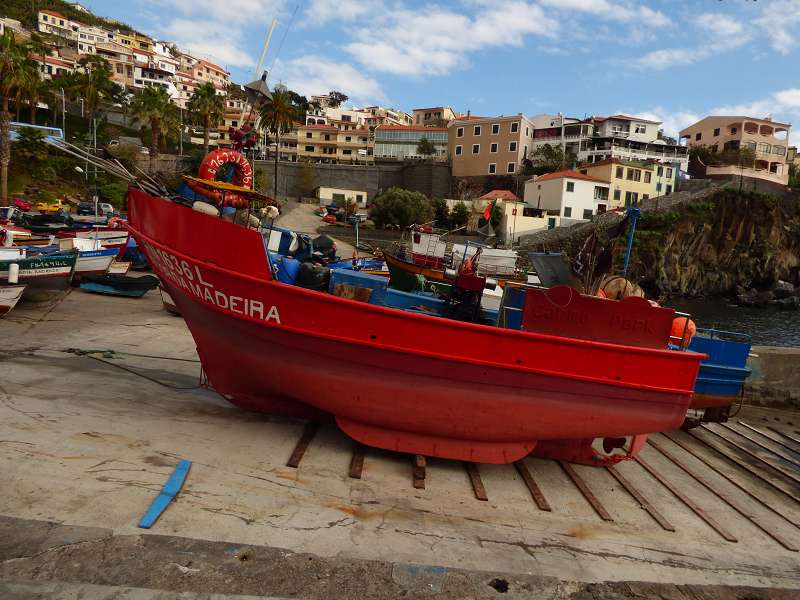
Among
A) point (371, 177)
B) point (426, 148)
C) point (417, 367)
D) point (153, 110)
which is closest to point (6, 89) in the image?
point (153, 110)

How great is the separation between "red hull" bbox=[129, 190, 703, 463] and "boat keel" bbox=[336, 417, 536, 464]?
0.01m

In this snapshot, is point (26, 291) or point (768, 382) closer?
point (768, 382)

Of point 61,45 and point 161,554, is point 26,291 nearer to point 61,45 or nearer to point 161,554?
point 161,554

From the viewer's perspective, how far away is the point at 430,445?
588 cm

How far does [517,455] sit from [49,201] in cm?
3606

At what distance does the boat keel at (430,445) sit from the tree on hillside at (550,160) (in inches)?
1716

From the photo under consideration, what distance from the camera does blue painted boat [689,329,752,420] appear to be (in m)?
8.63

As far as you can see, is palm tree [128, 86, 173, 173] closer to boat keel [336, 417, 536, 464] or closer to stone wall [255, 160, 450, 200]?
stone wall [255, 160, 450, 200]

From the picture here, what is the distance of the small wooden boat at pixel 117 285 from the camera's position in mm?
16281

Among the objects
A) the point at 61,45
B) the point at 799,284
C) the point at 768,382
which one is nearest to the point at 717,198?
the point at 799,284

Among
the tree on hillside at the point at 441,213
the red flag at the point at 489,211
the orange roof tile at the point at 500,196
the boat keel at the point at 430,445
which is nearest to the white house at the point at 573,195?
the orange roof tile at the point at 500,196

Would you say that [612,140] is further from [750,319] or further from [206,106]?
[206,106]

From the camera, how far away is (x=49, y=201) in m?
32.0

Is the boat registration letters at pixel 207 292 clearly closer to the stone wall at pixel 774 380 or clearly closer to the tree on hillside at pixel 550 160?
the stone wall at pixel 774 380
